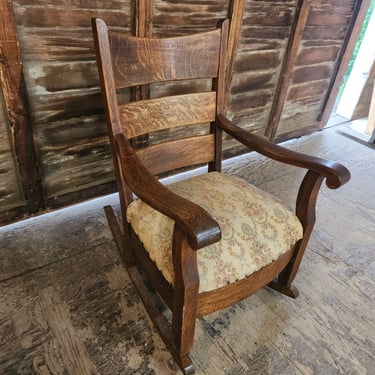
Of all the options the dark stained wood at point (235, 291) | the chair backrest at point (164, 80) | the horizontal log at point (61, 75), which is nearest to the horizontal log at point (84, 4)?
the horizontal log at point (61, 75)

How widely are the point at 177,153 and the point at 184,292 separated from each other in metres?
0.56

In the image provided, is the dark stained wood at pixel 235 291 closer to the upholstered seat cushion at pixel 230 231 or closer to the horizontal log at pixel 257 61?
the upholstered seat cushion at pixel 230 231

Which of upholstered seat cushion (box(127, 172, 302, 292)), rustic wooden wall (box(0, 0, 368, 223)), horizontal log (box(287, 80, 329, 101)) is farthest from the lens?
horizontal log (box(287, 80, 329, 101))

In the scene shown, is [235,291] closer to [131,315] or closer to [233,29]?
[131,315]

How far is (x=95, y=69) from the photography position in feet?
4.41

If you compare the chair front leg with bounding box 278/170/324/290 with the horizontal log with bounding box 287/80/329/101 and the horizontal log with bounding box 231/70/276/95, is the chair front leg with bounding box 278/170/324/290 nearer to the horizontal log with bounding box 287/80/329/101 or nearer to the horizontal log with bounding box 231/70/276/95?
the horizontal log with bounding box 231/70/276/95

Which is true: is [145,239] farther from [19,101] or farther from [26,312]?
[19,101]

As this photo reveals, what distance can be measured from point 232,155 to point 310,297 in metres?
1.18

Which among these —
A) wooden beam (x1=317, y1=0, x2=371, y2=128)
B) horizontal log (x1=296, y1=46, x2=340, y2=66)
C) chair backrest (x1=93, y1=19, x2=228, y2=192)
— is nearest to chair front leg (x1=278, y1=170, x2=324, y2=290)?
chair backrest (x1=93, y1=19, x2=228, y2=192)

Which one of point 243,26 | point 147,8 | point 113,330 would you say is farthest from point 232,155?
point 113,330

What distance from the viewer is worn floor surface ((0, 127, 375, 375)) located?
40.4 inches

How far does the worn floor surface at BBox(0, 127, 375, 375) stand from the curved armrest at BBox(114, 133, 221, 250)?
1.90 ft

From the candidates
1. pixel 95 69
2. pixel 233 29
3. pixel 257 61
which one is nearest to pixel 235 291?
pixel 95 69

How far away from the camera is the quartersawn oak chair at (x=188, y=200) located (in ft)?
2.76
